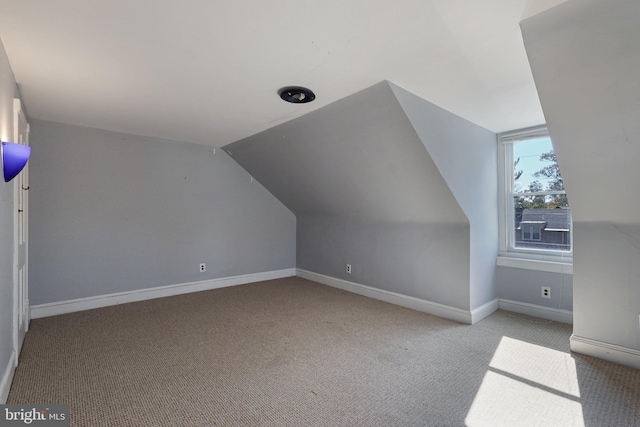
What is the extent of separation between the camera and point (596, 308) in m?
2.38

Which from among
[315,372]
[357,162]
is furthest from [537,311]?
[315,372]

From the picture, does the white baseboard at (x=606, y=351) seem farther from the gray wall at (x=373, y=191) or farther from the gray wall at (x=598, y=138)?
the gray wall at (x=373, y=191)

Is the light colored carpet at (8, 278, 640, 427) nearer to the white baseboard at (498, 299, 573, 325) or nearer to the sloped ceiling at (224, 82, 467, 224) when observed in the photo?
the white baseboard at (498, 299, 573, 325)

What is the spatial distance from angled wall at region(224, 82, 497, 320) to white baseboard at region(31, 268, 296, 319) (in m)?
1.21

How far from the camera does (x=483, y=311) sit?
3.27 m

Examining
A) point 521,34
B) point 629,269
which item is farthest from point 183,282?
point 629,269

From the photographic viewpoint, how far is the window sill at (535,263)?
10.2ft

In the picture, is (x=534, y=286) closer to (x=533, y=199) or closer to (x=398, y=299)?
(x=533, y=199)

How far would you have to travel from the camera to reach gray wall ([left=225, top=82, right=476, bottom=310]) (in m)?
2.80

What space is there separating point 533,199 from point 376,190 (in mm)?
1747

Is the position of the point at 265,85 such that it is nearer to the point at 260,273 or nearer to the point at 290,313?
the point at 290,313

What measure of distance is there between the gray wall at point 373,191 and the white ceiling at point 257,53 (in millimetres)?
327

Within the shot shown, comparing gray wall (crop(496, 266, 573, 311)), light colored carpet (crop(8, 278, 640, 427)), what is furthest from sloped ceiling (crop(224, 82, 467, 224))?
light colored carpet (crop(8, 278, 640, 427))

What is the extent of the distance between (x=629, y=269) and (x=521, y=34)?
1.92 metres
